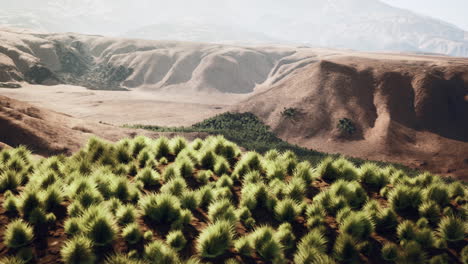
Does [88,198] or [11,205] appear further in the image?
[88,198]

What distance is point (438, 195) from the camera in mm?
7352

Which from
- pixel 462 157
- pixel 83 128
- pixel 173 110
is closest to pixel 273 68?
pixel 173 110

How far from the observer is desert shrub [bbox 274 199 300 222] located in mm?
6625

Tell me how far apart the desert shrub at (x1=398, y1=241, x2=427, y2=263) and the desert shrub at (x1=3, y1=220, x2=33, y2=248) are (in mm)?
6022

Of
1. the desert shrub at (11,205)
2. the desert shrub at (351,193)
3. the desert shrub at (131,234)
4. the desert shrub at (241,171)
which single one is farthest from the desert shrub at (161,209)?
the desert shrub at (351,193)

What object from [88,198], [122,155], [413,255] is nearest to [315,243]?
[413,255]

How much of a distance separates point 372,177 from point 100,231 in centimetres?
668

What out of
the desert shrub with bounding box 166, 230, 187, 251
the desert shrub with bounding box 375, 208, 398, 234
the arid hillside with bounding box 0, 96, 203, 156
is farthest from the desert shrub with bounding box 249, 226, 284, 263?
the arid hillside with bounding box 0, 96, 203, 156

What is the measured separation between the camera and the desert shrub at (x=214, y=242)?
5.25 meters

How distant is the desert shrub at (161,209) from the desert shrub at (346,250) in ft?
9.71

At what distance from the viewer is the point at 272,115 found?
179 ft

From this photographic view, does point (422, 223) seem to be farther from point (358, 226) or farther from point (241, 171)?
Answer: point (241, 171)

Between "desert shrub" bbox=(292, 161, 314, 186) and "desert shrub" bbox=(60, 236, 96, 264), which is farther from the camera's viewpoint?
"desert shrub" bbox=(292, 161, 314, 186)

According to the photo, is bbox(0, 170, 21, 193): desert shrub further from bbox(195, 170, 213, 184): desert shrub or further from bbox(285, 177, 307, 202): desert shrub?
bbox(285, 177, 307, 202): desert shrub
